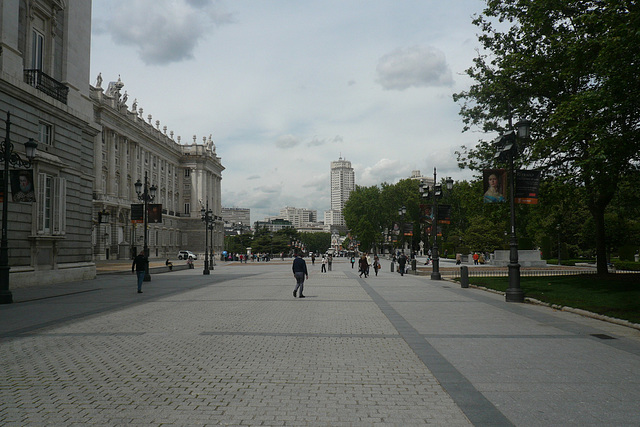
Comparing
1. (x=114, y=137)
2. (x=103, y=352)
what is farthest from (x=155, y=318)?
(x=114, y=137)

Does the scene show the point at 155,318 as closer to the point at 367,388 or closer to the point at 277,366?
the point at 277,366

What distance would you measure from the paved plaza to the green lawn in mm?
1267

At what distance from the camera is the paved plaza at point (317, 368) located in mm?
5305

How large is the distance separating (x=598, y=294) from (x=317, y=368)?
13.9 meters

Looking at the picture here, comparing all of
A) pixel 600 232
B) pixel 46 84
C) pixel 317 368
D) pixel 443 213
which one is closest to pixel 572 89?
pixel 600 232

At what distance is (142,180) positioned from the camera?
3361 inches

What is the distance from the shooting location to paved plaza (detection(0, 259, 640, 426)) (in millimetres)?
5305

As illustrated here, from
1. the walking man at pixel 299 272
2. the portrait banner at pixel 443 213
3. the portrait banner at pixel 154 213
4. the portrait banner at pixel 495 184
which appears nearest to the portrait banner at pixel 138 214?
the portrait banner at pixel 154 213

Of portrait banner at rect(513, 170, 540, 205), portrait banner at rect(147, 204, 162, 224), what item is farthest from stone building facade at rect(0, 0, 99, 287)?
portrait banner at rect(513, 170, 540, 205)

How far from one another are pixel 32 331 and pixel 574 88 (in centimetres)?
2210

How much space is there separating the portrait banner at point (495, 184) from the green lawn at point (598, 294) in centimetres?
378

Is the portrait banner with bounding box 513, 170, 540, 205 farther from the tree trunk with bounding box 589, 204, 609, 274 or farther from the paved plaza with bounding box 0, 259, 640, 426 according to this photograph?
the tree trunk with bounding box 589, 204, 609, 274

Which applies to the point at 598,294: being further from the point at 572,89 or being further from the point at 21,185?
the point at 21,185

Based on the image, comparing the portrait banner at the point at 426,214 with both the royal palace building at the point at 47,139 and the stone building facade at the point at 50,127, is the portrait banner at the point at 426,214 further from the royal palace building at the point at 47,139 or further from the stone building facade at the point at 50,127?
the stone building facade at the point at 50,127
